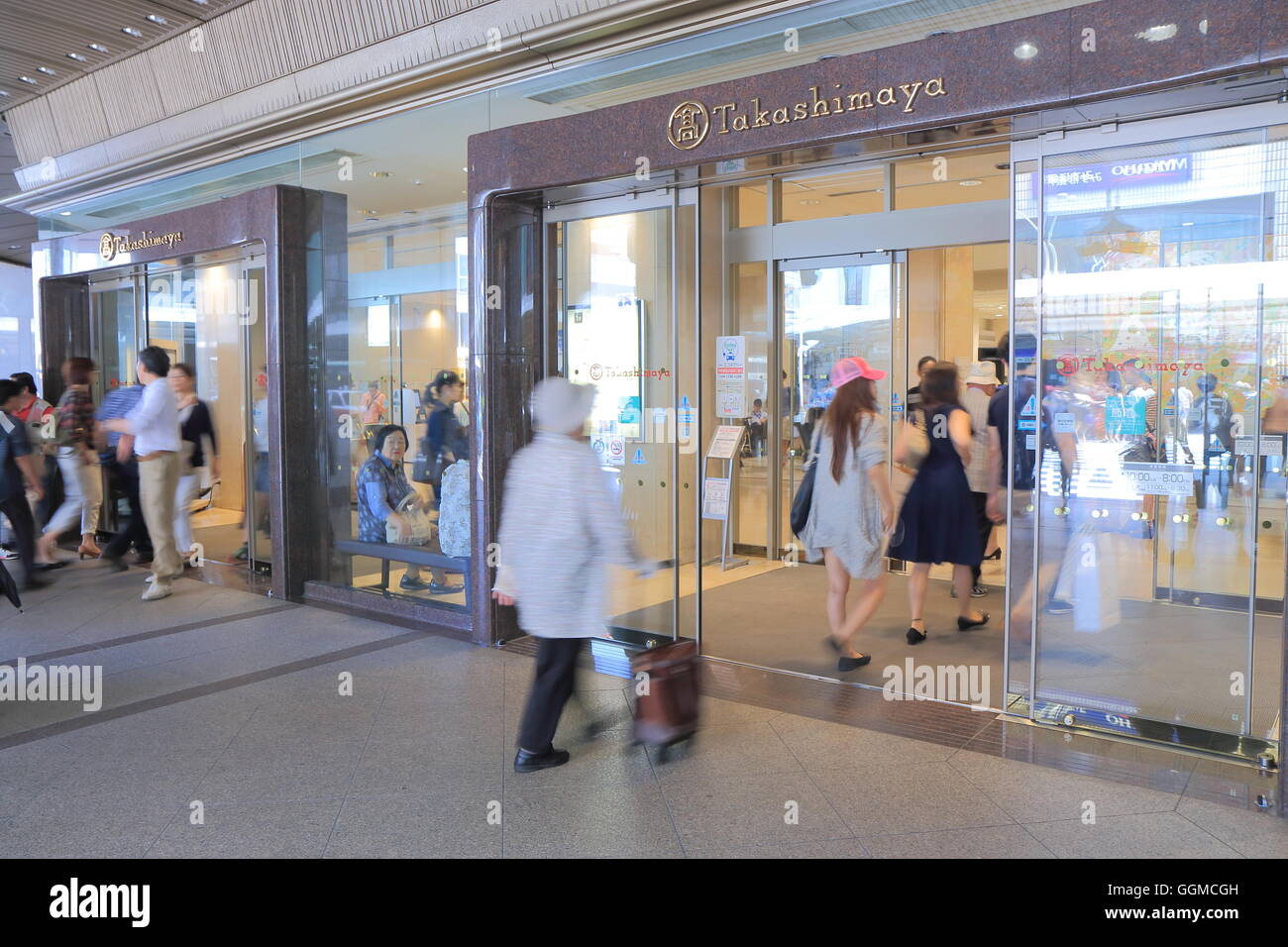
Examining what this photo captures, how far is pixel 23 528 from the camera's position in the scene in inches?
333

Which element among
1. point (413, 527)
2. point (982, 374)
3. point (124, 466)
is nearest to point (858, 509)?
point (413, 527)

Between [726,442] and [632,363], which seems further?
[726,442]

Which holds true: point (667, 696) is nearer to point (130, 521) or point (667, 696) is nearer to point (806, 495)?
point (806, 495)

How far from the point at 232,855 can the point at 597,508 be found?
73.0 inches

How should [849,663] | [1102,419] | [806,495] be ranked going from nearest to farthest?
[1102,419]
[849,663]
[806,495]

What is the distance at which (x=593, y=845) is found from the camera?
3.75 meters

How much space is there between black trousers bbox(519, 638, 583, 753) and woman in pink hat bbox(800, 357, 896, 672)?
81.5 inches

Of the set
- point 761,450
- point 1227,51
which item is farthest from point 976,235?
point 1227,51

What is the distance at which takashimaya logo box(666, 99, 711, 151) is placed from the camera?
5625 mm

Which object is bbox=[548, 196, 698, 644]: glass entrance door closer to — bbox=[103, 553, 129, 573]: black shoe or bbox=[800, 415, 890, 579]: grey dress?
bbox=[800, 415, 890, 579]: grey dress

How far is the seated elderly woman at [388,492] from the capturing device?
786 cm

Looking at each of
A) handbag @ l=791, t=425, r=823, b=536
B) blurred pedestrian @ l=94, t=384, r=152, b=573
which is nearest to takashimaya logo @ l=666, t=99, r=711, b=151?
handbag @ l=791, t=425, r=823, b=536

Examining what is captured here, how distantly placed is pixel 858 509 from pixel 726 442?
11.5 feet
